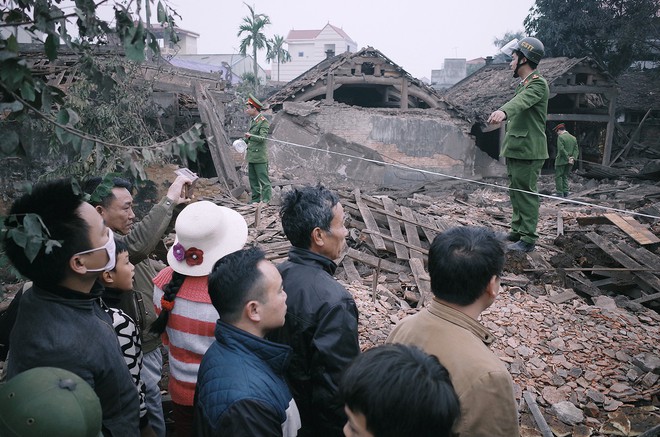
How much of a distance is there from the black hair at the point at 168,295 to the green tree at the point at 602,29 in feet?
92.3

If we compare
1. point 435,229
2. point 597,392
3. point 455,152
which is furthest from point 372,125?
point 597,392

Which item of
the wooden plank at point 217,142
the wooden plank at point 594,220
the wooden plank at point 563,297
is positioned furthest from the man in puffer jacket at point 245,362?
the wooden plank at point 217,142

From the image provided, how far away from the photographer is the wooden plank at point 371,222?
6.75 metres

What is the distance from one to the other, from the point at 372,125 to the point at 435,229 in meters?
11.4

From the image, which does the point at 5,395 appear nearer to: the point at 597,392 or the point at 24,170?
the point at 597,392

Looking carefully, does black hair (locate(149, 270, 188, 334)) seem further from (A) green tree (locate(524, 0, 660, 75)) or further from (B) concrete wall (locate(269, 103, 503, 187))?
(A) green tree (locate(524, 0, 660, 75))

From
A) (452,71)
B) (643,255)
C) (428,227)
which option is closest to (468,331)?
(643,255)

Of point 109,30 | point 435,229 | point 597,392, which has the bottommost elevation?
point 597,392

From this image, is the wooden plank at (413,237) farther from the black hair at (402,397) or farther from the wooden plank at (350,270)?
the black hair at (402,397)

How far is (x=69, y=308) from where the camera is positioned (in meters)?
1.94

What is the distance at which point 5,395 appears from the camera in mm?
1499

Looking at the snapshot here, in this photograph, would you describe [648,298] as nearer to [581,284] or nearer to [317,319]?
[581,284]

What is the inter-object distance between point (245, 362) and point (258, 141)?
846 cm

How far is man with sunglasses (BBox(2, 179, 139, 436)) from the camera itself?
6.03 ft
